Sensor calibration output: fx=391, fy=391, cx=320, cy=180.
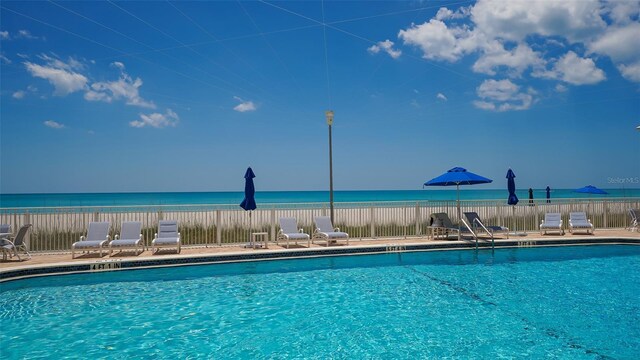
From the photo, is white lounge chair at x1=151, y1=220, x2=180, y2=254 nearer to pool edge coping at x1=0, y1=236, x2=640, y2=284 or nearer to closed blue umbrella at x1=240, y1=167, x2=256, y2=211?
pool edge coping at x1=0, y1=236, x2=640, y2=284

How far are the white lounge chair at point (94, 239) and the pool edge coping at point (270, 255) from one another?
0.44 m

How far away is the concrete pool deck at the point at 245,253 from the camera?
8.19 metres

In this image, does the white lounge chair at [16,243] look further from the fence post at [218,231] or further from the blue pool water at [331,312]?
the fence post at [218,231]

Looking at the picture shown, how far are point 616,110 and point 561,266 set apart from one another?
3455cm

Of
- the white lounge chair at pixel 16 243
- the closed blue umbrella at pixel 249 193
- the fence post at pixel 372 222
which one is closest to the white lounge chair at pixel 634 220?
the fence post at pixel 372 222

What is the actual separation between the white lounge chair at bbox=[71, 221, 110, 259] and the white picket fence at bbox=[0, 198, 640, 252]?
66cm

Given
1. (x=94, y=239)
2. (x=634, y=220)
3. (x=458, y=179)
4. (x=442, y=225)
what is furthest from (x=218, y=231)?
(x=634, y=220)

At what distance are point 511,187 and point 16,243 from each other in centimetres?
1399

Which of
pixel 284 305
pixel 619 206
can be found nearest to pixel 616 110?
pixel 619 206

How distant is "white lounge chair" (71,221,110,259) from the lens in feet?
29.0

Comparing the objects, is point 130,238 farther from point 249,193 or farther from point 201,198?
point 201,198

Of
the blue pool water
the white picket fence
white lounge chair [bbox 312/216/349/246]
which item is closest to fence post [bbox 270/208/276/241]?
the white picket fence

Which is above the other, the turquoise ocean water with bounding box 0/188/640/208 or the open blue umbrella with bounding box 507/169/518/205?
the open blue umbrella with bounding box 507/169/518/205

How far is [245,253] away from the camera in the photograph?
9.58 m
